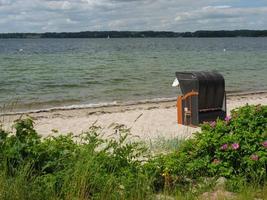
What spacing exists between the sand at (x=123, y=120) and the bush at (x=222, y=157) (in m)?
4.02

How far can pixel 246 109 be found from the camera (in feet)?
19.0

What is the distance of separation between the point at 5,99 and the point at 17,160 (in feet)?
49.5

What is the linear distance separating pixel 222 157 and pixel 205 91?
18.4ft

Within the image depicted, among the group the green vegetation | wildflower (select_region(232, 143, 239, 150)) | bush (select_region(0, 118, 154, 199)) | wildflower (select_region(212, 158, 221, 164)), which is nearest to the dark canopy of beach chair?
the green vegetation

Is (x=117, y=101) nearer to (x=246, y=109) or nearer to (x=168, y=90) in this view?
(x=168, y=90)

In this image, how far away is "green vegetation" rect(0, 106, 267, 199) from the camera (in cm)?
423

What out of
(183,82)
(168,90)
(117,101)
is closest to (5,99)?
(117,101)

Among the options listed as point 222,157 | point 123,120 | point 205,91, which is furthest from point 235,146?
point 123,120

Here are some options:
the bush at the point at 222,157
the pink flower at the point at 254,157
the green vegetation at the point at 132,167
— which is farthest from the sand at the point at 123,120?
the pink flower at the point at 254,157

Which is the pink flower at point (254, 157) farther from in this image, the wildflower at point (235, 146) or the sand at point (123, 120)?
the sand at point (123, 120)

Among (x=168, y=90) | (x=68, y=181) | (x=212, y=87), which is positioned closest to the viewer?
(x=68, y=181)

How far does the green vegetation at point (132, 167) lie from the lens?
4.23m

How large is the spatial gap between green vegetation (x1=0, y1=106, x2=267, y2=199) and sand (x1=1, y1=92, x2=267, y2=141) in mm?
4151

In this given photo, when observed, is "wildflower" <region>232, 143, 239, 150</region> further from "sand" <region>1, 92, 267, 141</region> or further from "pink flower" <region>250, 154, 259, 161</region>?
"sand" <region>1, 92, 267, 141</region>
